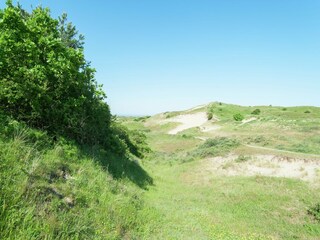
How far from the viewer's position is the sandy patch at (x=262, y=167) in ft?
72.5

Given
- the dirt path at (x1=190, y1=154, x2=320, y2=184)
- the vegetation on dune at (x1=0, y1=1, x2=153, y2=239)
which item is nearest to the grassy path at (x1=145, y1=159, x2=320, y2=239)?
the dirt path at (x1=190, y1=154, x2=320, y2=184)

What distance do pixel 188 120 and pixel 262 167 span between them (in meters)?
54.3

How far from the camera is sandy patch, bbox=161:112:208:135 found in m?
70.9

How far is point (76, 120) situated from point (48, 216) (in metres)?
7.24

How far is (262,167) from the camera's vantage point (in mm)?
24625

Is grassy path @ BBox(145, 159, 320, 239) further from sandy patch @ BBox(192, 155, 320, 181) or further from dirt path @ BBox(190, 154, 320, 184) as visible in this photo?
sandy patch @ BBox(192, 155, 320, 181)

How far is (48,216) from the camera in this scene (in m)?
5.48

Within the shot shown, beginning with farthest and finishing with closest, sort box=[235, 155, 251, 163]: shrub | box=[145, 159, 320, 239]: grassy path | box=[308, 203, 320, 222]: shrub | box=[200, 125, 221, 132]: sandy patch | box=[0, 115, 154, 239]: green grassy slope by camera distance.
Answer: box=[200, 125, 221, 132]: sandy patch
box=[235, 155, 251, 163]: shrub
box=[308, 203, 320, 222]: shrub
box=[145, 159, 320, 239]: grassy path
box=[0, 115, 154, 239]: green grassy slope

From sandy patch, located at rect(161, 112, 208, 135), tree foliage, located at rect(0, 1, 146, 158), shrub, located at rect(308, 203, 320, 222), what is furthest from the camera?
sandy patch, located at rect(161, 112, 208, 135)

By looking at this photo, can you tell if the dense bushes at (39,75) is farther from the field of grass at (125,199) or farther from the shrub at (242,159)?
the shrub at (242,159)

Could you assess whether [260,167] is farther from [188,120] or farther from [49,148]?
[188,120]

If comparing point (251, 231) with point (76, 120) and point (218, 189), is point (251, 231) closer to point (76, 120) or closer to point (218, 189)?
point (218, 189)

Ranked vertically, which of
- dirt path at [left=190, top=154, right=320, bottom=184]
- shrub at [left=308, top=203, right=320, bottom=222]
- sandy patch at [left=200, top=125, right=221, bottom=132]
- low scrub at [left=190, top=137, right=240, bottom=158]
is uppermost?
sandy patch at [left=200, top=125, right=221, bottom=132]

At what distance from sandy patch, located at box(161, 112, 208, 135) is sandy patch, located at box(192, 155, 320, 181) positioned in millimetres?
40117
